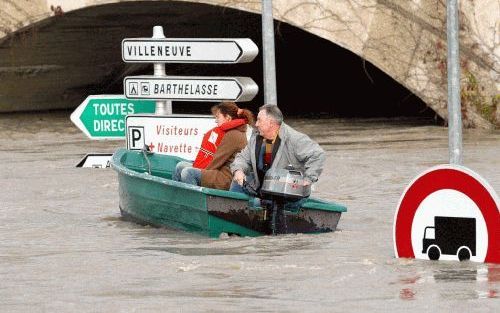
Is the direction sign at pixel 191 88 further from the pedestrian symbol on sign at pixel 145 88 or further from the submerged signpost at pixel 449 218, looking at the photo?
the submerged signpost at pixel 449 218

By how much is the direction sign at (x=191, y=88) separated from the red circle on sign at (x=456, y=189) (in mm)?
5688

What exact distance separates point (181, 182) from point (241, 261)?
2298 millimetres

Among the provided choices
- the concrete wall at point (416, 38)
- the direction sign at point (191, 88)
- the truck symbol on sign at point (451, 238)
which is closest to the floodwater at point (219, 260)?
the truck symbol on sign at point (451, 238)

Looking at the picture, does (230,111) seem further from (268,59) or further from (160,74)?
(160,74)

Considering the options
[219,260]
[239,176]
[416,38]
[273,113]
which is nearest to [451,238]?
[219,260]

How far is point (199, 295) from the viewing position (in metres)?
11.1

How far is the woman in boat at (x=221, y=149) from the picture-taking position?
613 inches

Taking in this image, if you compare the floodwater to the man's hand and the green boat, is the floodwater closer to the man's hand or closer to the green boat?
the green boat

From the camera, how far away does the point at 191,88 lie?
17797 mm

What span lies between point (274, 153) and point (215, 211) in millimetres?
756

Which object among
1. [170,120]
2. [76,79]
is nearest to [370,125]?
[76,79]

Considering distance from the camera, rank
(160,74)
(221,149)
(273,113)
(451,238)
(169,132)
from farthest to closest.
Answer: (160,74)
(169,132)
(221,149)
(273,113)
(451,238)

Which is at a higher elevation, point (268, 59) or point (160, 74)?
point (268, 59)

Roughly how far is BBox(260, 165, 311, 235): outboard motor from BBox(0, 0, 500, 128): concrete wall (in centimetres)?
1139
